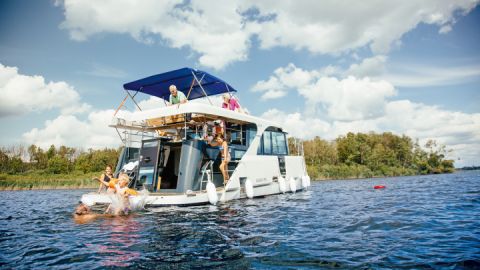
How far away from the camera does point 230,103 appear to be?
1270cm

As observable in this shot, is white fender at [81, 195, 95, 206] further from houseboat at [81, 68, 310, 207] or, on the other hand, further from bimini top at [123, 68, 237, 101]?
bimini top at [123, 68, 237, 101]

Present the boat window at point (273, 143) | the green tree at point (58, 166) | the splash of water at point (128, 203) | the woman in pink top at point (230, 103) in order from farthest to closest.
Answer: the green tree at point (58, 166) → the boat window at point (273, 143) → the woman in pink top at point (230, 103) → the splash of water at point (128, 203)

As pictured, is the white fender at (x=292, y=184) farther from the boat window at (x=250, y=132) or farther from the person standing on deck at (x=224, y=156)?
the person standing on deck at (x=224, y=156)

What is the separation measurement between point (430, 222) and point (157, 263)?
5.68 meters

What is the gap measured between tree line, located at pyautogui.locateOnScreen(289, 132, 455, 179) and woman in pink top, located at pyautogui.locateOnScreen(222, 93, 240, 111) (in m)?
43.8

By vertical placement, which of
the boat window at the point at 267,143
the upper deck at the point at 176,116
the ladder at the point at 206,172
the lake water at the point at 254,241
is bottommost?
the lake water at the point at 254,241

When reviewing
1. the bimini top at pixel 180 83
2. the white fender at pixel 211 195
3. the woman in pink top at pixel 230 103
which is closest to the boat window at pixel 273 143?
the woman in pink top at pixel 230 103

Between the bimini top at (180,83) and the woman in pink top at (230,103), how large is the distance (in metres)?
0.41

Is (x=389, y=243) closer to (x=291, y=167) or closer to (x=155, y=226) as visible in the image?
(x=155, y=226)

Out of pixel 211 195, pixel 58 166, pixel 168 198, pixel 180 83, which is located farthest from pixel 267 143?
pixel 58 166

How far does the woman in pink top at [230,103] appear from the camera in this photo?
12663 mm

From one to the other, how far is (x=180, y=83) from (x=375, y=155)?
193 feet

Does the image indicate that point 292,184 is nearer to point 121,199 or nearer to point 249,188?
point 249,188

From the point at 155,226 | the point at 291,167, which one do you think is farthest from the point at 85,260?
the point at 291,167
